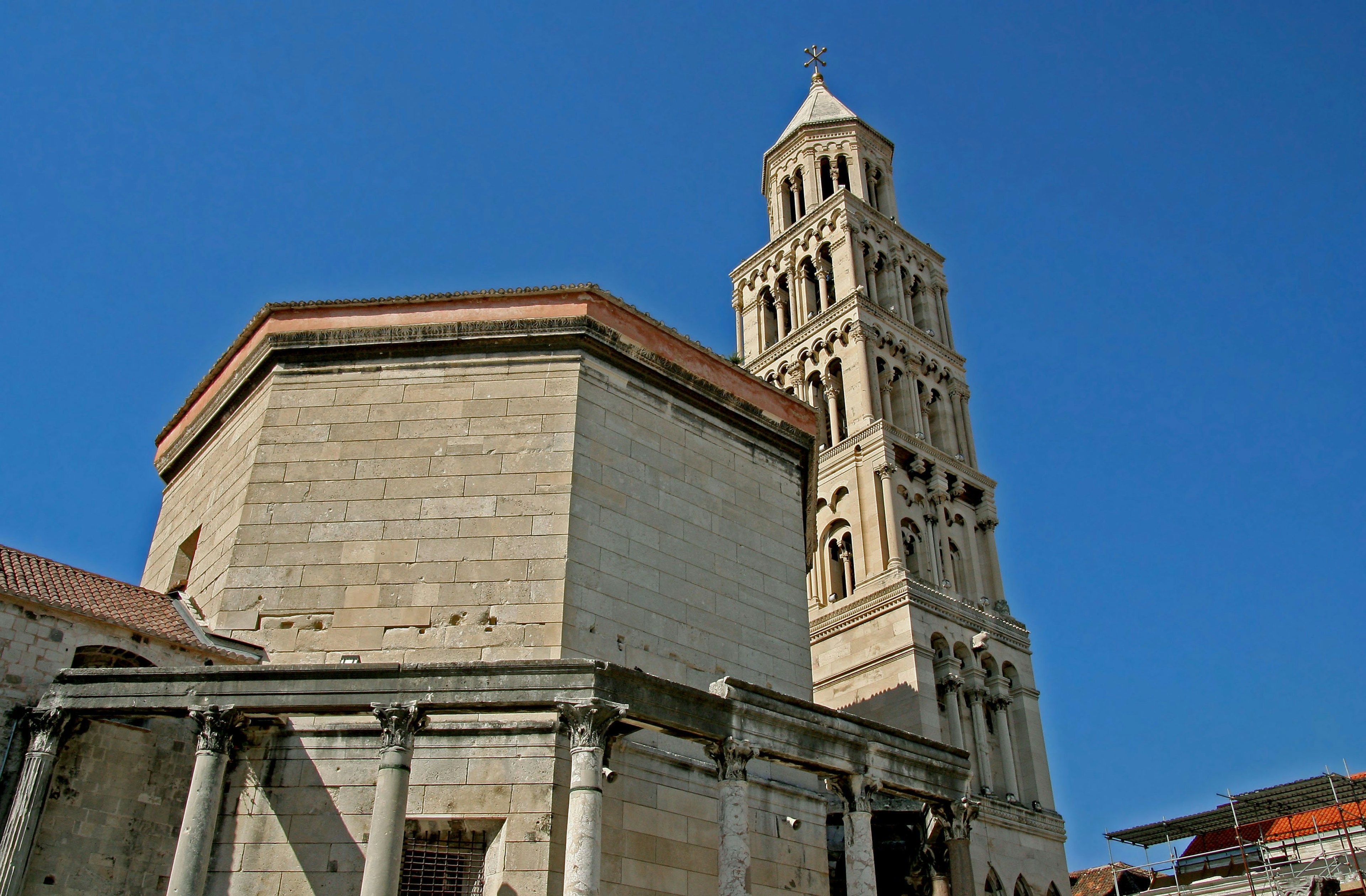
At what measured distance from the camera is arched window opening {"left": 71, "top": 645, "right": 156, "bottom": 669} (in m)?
14.1

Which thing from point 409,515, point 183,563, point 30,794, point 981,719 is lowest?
point 30,794

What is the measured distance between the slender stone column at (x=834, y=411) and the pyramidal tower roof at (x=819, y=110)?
1456 cm

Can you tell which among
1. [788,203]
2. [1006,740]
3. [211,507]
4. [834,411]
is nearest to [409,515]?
[211,507]

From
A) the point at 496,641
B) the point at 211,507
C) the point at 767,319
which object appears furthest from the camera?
the point at 767,319

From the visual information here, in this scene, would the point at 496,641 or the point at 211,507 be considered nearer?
the point at 496,641

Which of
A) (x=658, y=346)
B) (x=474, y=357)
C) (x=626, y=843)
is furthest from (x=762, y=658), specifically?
(x=474, y=357)

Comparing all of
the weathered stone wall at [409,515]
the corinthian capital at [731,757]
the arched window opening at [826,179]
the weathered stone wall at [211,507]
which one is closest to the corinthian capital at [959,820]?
the corinthian capital at [731,757]

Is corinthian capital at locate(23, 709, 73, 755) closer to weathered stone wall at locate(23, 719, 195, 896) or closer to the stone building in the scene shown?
the stone building

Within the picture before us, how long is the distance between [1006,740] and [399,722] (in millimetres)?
24092

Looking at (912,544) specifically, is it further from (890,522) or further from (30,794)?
(30,794)

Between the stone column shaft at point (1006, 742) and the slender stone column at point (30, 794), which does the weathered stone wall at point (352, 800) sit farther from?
the stone column shaft at point (1006, 742)

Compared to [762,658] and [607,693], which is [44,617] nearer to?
[607,693]

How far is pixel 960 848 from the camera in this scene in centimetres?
1496

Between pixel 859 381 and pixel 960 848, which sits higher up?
pixel 859 381
